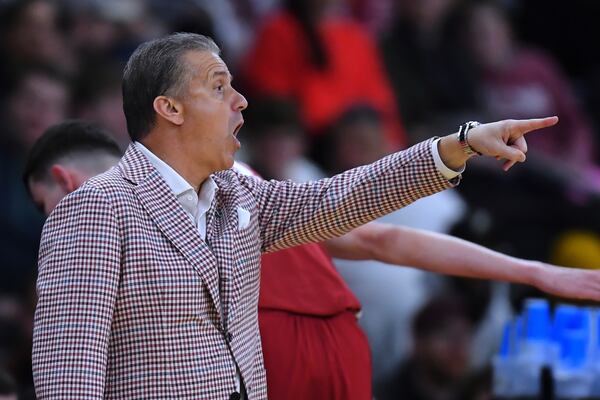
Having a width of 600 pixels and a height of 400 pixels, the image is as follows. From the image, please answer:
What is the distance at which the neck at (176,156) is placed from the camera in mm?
2969

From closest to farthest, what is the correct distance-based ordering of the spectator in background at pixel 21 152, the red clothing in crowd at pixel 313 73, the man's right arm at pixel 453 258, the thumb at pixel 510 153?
the thumb at pixel 510 153 < the man's right arm at pixel 453 258 < the spectator in background at pixel 21 152 < the red clothing in crowd at pixel 313 73

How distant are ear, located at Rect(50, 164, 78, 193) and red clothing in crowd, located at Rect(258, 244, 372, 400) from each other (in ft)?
1.85

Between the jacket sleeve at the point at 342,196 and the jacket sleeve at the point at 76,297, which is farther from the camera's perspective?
the jacket sleeve at the point at 342,196

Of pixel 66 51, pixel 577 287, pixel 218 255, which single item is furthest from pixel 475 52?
pixel 218 255

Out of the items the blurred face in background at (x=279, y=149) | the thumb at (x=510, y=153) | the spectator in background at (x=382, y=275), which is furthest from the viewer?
the blurred face in background at (x=279, y=149)

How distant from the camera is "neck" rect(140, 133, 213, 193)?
9.74 ft

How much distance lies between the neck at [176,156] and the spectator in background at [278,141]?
3.45 m

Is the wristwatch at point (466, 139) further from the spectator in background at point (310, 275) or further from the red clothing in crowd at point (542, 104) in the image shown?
the red clothing in crowd at point (542, 104)

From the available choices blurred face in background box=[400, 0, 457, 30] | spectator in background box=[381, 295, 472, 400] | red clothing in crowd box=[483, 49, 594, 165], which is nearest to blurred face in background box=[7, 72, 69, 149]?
spectator in background box=[381, 295, 472, 400]

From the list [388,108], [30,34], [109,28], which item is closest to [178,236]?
[30,34]

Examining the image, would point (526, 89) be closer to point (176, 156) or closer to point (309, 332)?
point (309, 332)

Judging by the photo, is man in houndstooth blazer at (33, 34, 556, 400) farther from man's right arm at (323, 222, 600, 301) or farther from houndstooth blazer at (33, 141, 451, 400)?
man's right arm at (323, 222, 600, 301)

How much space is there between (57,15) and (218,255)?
3.90m

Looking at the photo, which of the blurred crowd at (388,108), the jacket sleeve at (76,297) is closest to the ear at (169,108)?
the jacket sleeve at (76,297)
